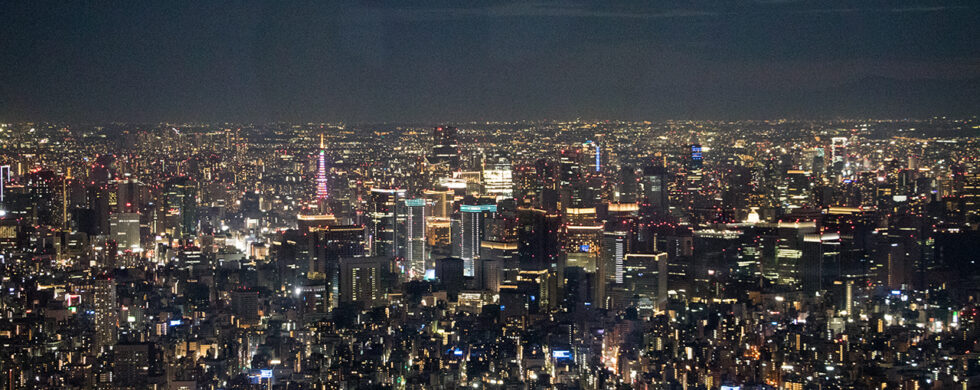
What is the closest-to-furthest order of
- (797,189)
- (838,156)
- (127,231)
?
(838,156)
(797,189)
(127,231)

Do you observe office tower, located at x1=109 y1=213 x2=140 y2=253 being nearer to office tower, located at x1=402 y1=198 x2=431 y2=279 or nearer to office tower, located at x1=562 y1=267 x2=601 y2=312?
office tower, located at x1=402 y1=198 x2=431 y2=279

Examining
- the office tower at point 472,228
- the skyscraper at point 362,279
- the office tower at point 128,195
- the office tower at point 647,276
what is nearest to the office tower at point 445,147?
the office tower at point 472,228

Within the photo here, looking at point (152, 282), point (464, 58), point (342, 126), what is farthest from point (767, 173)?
point (152, 282)

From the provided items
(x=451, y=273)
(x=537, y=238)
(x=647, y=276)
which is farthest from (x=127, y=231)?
(x=647, y=276)

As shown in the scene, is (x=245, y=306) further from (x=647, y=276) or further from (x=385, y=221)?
(x=647, y=276)

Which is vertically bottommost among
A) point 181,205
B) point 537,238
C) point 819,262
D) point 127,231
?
point 819,262

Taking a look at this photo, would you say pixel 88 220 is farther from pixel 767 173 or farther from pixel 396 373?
pixel 767 173
